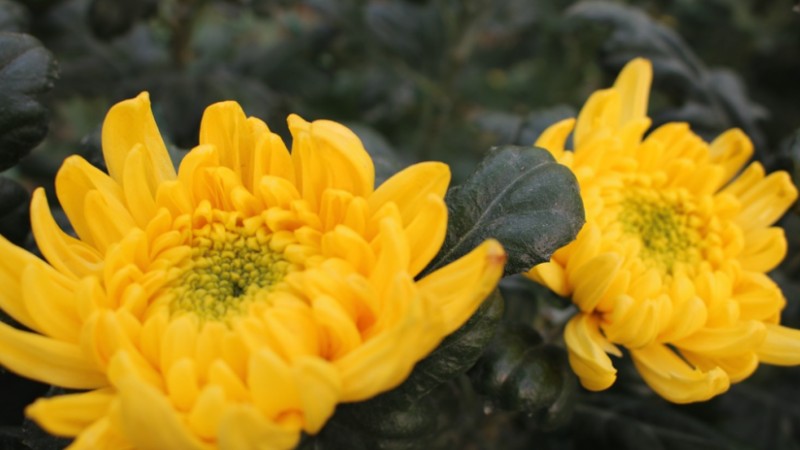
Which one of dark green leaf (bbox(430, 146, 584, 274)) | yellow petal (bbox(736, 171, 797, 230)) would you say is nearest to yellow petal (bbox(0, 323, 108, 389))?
dark green leaf (bbox(430, 146, 584, 274))

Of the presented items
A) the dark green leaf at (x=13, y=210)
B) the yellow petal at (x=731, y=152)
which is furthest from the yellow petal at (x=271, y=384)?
the yellow petal at (x=731, y=152)

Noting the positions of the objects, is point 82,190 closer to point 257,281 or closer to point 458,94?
point 257,281

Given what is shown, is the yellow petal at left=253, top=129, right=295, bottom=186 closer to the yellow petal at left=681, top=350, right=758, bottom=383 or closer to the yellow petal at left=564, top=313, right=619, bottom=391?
the yellow petal at left=564, top=313, right=619, bottom=391

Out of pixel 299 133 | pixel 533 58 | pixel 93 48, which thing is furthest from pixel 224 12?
pixel 299 133

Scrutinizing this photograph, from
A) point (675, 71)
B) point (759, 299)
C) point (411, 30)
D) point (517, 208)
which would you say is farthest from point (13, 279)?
point (411, 30)

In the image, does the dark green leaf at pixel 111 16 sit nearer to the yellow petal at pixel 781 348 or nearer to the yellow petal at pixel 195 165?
the yellow petal at pixel 195 165
